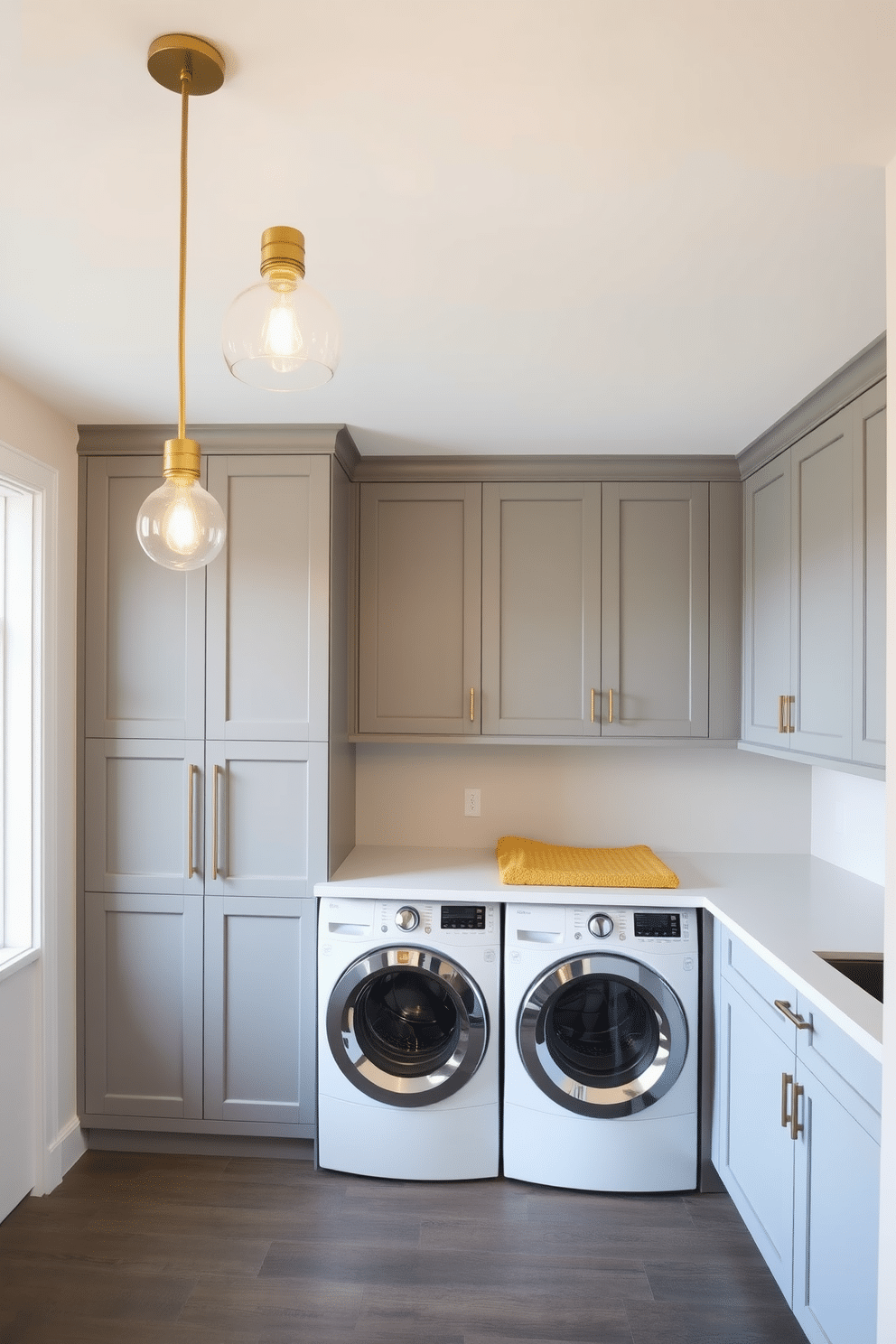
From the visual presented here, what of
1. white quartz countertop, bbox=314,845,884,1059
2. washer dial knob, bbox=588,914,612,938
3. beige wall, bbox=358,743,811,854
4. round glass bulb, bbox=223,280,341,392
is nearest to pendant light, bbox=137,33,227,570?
round glass bulb, bbox=223,280,341,392

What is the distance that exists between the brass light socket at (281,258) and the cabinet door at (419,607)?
2.15 meters

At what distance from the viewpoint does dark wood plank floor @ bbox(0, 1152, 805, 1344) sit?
2.12 metres

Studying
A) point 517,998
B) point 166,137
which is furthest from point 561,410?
point 517,998

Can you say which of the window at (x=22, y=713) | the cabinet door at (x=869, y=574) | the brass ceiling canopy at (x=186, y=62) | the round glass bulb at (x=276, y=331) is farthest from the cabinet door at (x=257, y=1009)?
the brass ceiling canopy at (x=186, y=62)

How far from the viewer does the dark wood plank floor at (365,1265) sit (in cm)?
212

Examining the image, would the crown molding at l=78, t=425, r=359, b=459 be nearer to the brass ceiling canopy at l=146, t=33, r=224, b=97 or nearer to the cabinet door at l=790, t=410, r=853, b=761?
the cabinet door at l=790, t=410, r=853, b=761

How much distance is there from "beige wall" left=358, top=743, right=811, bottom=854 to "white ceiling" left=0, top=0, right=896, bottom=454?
5.01ft

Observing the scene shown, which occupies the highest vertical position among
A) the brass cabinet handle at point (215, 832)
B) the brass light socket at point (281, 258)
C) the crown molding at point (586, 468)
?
the crown molding at point (586, 468)

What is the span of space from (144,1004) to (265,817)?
765 mm

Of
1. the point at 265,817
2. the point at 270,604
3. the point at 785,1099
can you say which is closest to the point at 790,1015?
the point at 785,1099

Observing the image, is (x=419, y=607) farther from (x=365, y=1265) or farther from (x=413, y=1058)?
(x=365, y=1265)

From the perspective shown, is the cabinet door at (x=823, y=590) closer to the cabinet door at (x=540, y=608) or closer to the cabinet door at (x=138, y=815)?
the cabinet door at (x=540, y=608)

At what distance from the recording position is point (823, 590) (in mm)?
2400

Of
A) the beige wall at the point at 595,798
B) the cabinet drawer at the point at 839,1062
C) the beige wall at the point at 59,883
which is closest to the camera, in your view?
the cabinet drawer at the point at 839,1062
